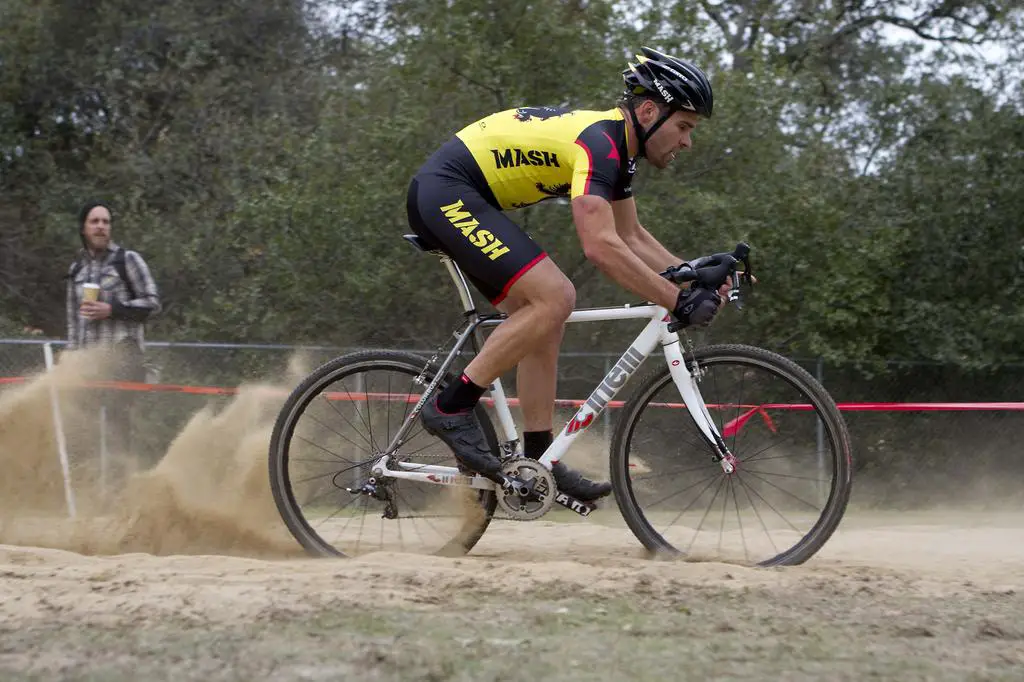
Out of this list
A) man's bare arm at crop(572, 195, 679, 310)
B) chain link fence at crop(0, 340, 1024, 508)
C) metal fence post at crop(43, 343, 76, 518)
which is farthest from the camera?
chain link fence at crop(0, 340, 1024, 508)

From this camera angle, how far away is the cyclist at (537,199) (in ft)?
16.0

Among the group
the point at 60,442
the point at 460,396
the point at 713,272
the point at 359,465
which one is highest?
the point at 713,272

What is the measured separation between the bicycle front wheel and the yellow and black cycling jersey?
87cm

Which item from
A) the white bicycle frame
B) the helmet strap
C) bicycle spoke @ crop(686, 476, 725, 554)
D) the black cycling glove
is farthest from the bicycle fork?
the helmet strap

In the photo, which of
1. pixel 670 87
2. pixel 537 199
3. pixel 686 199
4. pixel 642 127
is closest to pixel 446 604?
pixel 537 199

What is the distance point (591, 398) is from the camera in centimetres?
529

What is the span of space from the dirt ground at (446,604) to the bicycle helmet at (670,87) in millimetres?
1789

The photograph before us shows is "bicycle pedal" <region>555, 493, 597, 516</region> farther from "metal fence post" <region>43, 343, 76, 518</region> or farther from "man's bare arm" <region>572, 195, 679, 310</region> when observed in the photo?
"metal fence post" <region>43, 343, 76, 518</region>

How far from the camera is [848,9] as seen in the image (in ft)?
59.8

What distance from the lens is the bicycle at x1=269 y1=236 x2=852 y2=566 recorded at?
5133mm

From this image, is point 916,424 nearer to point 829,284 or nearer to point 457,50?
point 829,284

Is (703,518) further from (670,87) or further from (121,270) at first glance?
(121,270)

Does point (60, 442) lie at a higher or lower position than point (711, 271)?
lower

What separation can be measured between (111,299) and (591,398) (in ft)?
11.9
